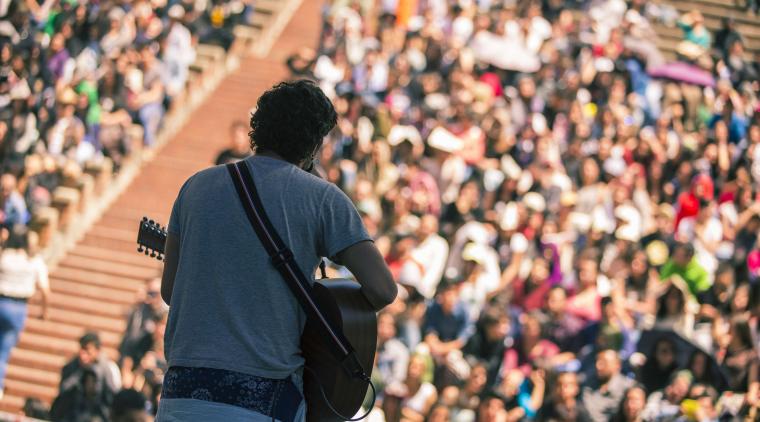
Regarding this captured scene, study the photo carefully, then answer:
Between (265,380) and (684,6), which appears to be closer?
(265,380)

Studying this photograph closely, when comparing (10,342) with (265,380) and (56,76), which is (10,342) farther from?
(265,380)

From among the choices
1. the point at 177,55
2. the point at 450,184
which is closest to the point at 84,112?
the point at 177,55

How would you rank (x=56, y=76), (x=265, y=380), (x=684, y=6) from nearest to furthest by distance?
(x=265, y=380)
(x=56, y=76)
(x=684, y=6)

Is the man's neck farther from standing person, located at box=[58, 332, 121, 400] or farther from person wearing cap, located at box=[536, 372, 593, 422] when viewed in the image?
standing person, located at box=[58, 332, 121, 400]

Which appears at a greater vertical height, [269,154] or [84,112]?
[269,154]

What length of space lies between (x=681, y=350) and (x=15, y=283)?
5.38m

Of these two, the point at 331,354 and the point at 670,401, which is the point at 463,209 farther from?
the point at 331,354

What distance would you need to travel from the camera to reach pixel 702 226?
13.2 metres

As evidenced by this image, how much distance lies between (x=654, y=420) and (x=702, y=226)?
4.02 meters

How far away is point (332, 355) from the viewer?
341 cm

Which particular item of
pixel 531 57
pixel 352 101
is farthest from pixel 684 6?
pixel 352 101

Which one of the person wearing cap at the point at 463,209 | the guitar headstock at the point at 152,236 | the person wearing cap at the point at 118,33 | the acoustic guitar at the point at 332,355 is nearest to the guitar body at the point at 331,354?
the acoustic guitar at the point at 332,355

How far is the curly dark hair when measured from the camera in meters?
3.49

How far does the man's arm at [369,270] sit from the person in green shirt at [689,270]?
347 inches
